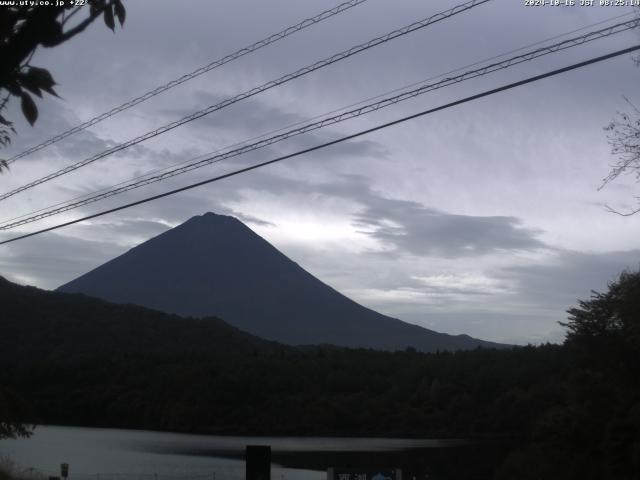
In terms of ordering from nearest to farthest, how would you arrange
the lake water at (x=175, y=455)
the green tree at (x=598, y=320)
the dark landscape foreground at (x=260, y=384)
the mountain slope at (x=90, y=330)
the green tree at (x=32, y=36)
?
the green tree at (x=32, y=36)
the green tree at (x=598, y=320)
the lake water at (x=175, y=455)
the dark landscape foreground at (x=260, y=384)
the mountain slope at (x=90, y=330)

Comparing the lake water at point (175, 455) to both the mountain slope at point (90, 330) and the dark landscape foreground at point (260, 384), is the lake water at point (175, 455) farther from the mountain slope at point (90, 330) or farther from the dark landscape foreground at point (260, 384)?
the mountain slope at point (90, 330)

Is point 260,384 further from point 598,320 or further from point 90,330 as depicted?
point 598,320

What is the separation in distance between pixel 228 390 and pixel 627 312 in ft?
231

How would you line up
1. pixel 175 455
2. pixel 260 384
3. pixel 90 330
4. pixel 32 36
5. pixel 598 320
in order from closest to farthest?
pixel 32 36 → pixel 598 320 → pixel 175 455 → pixel 260 384 → pixel 90 330

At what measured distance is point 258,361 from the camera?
95562mm

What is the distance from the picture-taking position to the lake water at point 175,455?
1607 inches

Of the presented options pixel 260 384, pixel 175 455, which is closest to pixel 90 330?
pixel 260 384

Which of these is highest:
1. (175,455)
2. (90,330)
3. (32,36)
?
(90,330)

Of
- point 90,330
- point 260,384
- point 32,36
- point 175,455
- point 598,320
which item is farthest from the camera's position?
point 90,330

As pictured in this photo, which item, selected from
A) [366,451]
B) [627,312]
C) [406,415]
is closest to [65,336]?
[406,415]

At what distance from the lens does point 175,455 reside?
178 feet

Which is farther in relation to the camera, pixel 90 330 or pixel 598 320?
pixel 90 330

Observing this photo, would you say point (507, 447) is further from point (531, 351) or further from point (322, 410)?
point (322, 410)

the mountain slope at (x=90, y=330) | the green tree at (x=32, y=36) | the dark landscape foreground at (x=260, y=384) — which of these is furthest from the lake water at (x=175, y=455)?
the green tree at (x=32, y=36)
